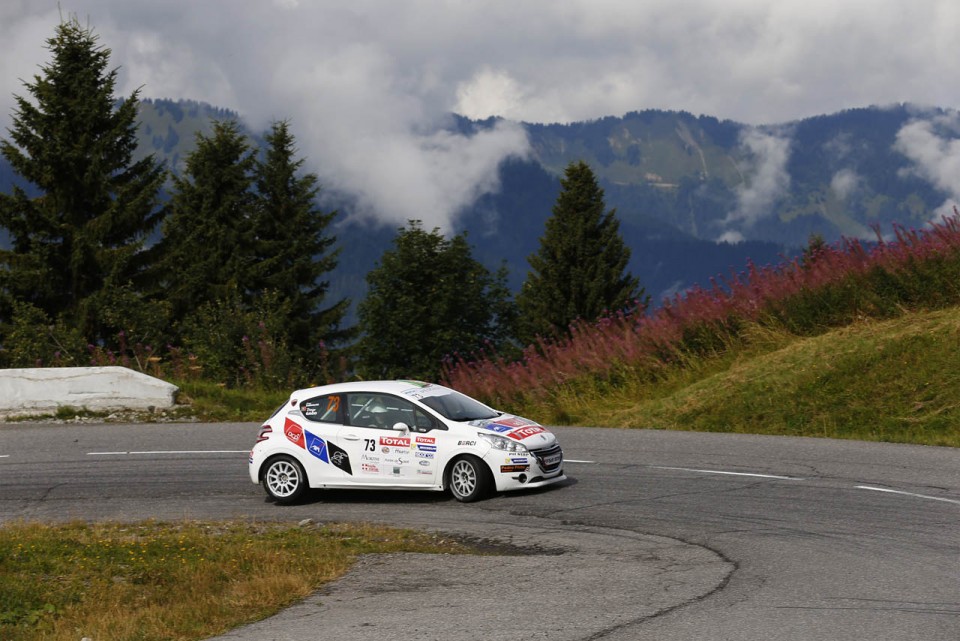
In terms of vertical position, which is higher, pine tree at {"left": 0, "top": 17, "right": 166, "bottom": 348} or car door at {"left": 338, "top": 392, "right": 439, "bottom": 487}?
pine tree at {"left": 0, "top": 17, "right": 166, "bottom": 348}

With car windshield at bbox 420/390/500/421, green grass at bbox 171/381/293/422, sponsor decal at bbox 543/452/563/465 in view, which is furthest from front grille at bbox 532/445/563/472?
green grass at bbox 171/381/293/422

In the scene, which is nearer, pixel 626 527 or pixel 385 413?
pixel 626 527

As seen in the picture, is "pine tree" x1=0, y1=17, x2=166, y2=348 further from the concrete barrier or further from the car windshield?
the car windshield

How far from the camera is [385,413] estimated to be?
47.5ft

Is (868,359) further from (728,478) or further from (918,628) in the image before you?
(918,628)

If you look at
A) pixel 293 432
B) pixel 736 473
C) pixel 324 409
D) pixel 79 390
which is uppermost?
pixel 79 390

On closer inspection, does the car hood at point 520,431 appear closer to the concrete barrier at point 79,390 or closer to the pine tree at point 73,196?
the concrete barrier at point 79,390

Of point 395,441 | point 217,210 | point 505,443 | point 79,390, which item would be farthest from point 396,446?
point 217,210

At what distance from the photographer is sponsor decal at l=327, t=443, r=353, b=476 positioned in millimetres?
14297

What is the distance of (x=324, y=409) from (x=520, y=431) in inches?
105

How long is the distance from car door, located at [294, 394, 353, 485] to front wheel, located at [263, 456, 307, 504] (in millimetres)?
152

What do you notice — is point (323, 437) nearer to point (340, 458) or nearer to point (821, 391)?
point (340, 458)

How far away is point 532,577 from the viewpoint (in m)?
9.36

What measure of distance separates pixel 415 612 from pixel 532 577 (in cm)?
142
